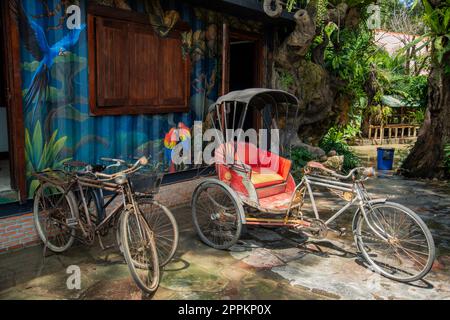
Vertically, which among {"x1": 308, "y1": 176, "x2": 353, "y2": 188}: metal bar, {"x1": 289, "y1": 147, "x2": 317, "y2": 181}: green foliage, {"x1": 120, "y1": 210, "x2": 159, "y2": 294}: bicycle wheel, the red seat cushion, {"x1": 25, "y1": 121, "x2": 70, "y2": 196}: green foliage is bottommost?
{"x1": 120, "y1": 210, "x2": 159, "y2": 294}: bicycle wheel

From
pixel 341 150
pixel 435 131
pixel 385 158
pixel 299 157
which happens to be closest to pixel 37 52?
pixel 299 157

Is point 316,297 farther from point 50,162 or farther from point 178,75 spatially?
point 178,75

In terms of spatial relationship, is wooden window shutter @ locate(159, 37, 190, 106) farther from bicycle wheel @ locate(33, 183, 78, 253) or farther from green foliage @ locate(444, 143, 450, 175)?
green foliage @ locate(444, 143, 450, 175)

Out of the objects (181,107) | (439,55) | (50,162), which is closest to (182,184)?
(181,107)

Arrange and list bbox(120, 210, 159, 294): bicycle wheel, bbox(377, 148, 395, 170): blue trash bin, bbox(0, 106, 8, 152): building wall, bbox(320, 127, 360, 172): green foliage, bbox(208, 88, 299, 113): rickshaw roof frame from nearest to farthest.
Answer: bbox(120, 210, 159, 294): bicycle wheel < bbox(208, 88, 299, 113): rickshaw roof frame < bbox(0, 106, 8, 152): building wall < bbox(320, 127, 360, 172): green foliage < bbox(377, 148, 395, 170): blue trash bin

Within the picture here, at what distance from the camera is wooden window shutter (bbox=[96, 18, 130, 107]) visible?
19.7 feet

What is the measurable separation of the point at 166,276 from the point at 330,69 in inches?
333

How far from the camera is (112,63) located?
6191 millimetres

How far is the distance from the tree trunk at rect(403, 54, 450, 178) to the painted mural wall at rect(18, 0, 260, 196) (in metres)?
6.92

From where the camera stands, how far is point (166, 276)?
4.55 meters

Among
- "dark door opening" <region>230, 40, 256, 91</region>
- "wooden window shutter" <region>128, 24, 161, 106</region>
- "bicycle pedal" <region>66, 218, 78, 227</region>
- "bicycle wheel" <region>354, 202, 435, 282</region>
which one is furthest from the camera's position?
"dark door opening" <region>230, 40, 256, 91</region>

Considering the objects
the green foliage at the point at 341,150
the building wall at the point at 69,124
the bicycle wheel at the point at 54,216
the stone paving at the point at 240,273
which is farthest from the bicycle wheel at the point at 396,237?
the green foliage at the point at 341,150

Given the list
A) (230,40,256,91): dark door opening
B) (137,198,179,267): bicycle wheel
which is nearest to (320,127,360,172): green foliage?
(230,40,256,91): dark door opening

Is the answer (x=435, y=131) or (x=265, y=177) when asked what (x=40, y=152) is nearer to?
(x=265, y=177)
